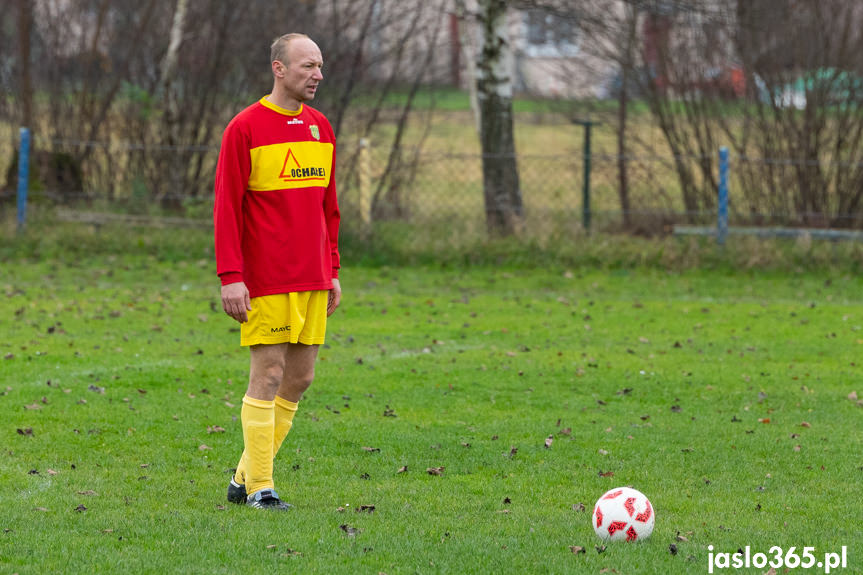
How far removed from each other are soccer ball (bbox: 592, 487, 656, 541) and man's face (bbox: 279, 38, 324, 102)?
2188mm

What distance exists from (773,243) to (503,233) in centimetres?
355

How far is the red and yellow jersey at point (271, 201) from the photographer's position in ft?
16.4

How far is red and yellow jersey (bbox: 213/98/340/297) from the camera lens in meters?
4.99

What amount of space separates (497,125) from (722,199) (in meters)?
3.37

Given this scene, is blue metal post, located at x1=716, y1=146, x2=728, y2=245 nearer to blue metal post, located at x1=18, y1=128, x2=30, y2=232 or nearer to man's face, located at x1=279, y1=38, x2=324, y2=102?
blue metal post, located at x1=18, y1=128, x2=30, y2=232

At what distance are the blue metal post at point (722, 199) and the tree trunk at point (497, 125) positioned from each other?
264 cm

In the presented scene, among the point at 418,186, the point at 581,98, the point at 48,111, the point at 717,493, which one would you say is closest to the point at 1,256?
the point at 48,111

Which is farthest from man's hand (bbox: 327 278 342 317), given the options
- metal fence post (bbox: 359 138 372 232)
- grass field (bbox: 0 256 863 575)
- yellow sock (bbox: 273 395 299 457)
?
metal fence post (bbox: 359 138 372 232)

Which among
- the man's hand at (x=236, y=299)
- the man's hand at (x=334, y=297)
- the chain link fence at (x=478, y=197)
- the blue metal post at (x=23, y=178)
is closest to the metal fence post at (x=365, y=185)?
the chain link fence at (x=478, y=197)

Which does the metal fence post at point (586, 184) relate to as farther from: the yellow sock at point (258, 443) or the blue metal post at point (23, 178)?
the yellow sock at point (258, 443)

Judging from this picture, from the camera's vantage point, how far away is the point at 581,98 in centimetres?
1862

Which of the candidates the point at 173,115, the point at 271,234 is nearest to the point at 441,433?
the point at 271,234

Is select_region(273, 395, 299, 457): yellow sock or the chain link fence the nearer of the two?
select_region(273, 395, 299, 457): yellow sock

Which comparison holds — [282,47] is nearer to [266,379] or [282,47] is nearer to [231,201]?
[231,201]
